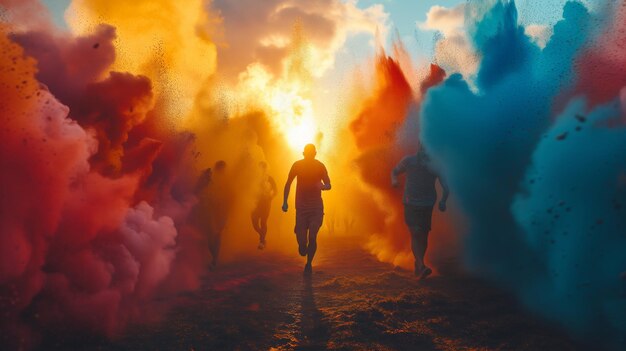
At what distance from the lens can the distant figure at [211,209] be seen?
809 centimetres

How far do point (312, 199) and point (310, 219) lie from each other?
35 cm

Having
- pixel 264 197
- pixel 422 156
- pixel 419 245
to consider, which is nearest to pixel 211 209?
pixel 264 197

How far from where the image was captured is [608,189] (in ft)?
12.9

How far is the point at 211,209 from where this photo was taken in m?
8.20

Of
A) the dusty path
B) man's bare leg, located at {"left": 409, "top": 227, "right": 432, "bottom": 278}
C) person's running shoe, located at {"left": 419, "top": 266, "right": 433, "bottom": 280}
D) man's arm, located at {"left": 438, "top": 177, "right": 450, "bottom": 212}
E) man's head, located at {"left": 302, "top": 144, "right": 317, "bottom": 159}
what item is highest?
man's head, located at {"left": 302, "top": 144, "right": 317, "bottom": 159}

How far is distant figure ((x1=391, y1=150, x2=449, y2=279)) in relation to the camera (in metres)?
6.55

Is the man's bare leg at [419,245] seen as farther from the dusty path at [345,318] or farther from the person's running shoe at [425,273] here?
the dusty path at [345,318]

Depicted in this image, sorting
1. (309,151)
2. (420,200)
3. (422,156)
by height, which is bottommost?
(420,200)

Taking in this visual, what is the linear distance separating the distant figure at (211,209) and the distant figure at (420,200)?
3.74 meters

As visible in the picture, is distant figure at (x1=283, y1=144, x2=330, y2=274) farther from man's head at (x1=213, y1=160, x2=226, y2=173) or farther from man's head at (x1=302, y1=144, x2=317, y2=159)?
man's head at (x1=213, y1=160, x2=226, y2=173)

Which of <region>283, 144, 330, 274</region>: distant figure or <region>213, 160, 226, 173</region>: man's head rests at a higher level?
<region>213, 160, 226, 173</region>: man's head

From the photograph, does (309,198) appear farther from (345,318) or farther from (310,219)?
(345,318)

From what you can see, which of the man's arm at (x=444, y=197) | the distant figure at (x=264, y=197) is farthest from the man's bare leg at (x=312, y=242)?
the distant figure at (x=264, y=197)

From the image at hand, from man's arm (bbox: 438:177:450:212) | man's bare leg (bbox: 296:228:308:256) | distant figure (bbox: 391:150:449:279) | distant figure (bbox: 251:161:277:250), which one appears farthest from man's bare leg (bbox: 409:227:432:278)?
distant figure (bbox: 251:161:277:250)
